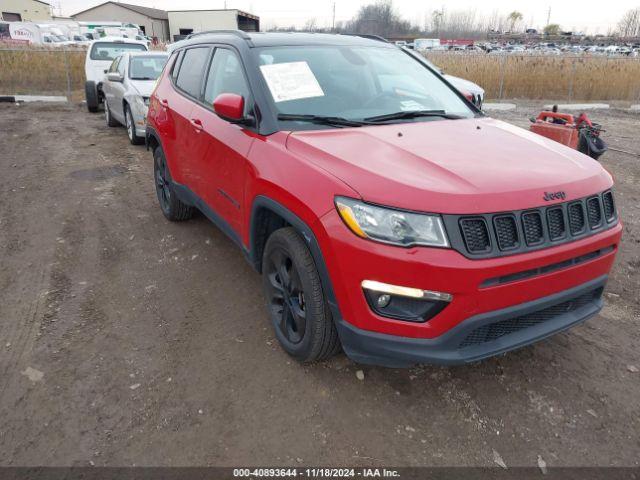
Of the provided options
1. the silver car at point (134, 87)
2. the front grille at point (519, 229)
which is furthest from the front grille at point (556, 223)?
the silver car at point (134, 87)

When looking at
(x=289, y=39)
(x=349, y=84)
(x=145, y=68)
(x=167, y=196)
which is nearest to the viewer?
(x=349, y=84)

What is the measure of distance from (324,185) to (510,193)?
87 cm

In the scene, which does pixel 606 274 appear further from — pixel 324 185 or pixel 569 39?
pixel 569 39

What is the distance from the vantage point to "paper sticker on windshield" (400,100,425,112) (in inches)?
131

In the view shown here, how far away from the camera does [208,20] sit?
52.3 m

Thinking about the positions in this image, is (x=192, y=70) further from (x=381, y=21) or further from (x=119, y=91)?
(x=381, y=21)

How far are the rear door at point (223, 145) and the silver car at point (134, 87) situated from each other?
4.73 meters

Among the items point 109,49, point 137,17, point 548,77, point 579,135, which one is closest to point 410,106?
point 579,135

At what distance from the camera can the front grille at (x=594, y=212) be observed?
2510 mm

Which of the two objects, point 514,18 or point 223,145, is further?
point 514,18

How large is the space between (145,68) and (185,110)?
5.68 metres

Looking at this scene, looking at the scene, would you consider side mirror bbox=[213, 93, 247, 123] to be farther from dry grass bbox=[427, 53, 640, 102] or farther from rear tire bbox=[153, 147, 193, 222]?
dry grass bbox=[427, 53, 640, 102]

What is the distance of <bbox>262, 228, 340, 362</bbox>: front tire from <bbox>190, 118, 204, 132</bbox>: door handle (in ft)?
4.52

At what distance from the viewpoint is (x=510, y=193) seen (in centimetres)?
224
